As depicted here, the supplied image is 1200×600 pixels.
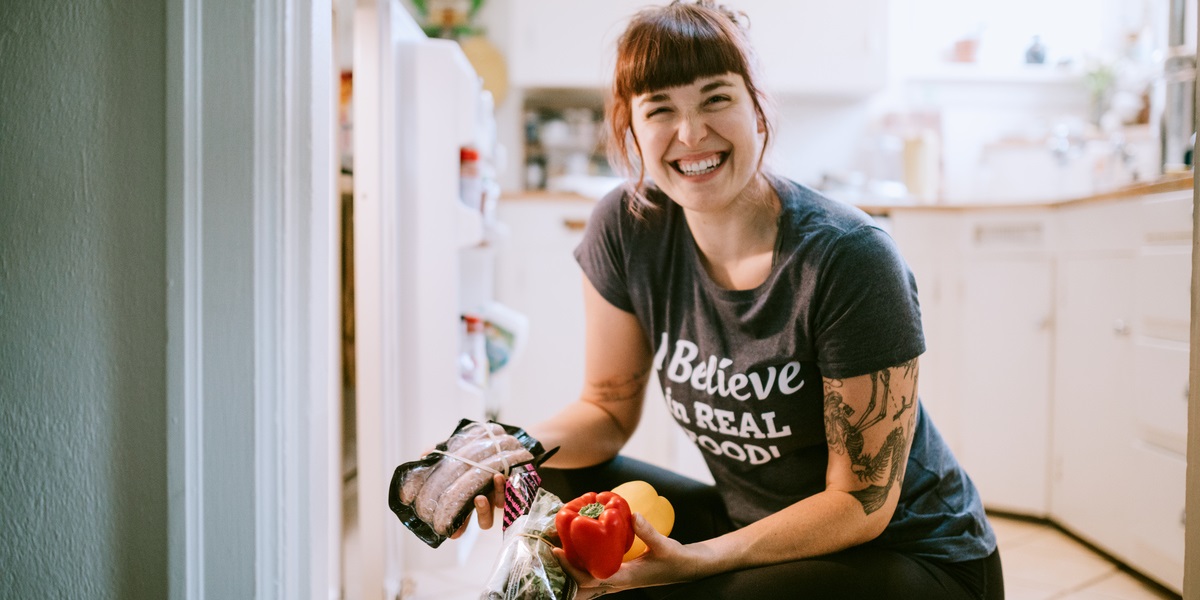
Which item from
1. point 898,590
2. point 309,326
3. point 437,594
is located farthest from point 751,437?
point 437,594

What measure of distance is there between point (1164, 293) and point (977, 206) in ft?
2.06

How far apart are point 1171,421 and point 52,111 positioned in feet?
6.25

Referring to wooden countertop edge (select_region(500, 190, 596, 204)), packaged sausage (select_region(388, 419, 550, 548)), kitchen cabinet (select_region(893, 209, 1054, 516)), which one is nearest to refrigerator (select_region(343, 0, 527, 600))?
wooden countertop edge (select_region(500, 190, 596, 204))

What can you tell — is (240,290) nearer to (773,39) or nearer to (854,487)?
(854,487)

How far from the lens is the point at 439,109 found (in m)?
1.62

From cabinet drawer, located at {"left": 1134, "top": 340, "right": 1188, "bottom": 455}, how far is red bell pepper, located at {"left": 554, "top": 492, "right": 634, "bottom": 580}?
135 cm

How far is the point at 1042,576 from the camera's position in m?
1.70

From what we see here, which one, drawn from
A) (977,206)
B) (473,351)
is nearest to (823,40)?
(977,206)

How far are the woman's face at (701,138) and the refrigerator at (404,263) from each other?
0.66m

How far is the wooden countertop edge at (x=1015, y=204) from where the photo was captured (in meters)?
1.55

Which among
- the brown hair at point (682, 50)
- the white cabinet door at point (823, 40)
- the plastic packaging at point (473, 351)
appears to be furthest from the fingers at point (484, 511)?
the white cabinet door at point (823, 40)

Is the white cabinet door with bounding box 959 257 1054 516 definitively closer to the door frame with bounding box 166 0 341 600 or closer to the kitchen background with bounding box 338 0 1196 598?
the kitchen background with bounding box 338 0 1196 598

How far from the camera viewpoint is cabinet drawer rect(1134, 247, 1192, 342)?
152cm

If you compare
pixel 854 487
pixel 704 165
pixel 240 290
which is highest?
pixel 704 165
